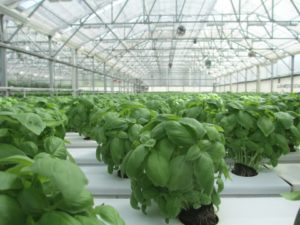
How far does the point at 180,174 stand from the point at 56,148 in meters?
0.39

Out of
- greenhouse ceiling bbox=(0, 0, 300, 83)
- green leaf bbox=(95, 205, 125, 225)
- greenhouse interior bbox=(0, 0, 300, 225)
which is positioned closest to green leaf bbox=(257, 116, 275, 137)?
greenhouse interior bbox=(0, 0, 300, 225)

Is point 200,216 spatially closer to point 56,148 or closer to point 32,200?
point 56,148

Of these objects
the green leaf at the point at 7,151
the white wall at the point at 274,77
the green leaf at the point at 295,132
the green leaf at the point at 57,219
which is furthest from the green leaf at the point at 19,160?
the white wall at the point at 274,77

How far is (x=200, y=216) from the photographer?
1179 mm

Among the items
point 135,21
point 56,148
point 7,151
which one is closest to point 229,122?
point 56,148

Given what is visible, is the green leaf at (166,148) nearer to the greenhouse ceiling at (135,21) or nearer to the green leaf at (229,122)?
the green leaf at (229,122)

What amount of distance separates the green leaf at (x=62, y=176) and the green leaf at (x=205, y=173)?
0.51 m

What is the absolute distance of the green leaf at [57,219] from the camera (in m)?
0.53

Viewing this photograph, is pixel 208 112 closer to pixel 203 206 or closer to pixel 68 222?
pixel 203 206

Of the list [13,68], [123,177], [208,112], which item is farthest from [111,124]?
[13,68]

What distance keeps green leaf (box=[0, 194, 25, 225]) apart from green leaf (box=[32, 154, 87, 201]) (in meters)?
0.06

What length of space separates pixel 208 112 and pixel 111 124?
2.37 feet

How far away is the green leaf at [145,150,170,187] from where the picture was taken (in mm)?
1021

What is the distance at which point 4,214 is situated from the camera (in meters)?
0.52
